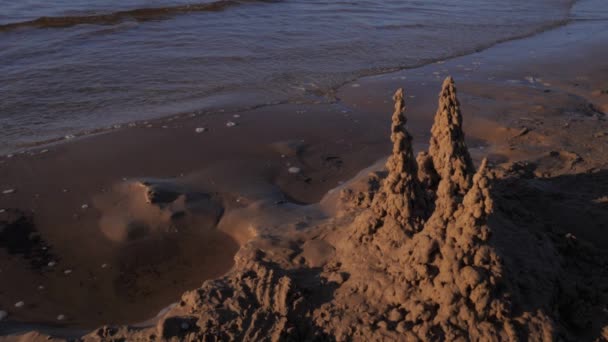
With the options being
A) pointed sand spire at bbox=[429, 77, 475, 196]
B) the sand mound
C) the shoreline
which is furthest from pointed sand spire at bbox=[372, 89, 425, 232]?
the shoreline

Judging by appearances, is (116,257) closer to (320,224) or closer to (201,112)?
(320,224)

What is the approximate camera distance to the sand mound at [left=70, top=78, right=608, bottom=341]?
7.20ft

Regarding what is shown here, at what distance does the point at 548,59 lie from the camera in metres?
9.22

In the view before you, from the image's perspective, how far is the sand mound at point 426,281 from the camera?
219 centimetres

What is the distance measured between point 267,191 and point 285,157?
2.70ft

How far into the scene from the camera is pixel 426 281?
2283 mm

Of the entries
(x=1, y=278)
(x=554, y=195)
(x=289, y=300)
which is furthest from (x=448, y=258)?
(x=1, y=278)

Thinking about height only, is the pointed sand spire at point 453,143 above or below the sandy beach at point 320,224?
above

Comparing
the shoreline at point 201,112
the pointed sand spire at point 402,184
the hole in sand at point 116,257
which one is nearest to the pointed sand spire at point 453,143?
the pointed sand spire at point 402,184

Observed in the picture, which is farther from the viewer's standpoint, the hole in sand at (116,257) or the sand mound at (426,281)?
the hole in sand at (116,257)

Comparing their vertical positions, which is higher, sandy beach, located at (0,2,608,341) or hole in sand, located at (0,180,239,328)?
sandy beach, located at (0,2,608,341)

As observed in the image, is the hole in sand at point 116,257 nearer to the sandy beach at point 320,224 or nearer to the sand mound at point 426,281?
the sandy beach at point 320,224

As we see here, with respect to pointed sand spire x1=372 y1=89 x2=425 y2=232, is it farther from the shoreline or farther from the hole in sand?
the shoreline

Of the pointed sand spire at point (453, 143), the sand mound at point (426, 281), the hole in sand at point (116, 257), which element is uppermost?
the pointed sand spire at point (453, 143)
